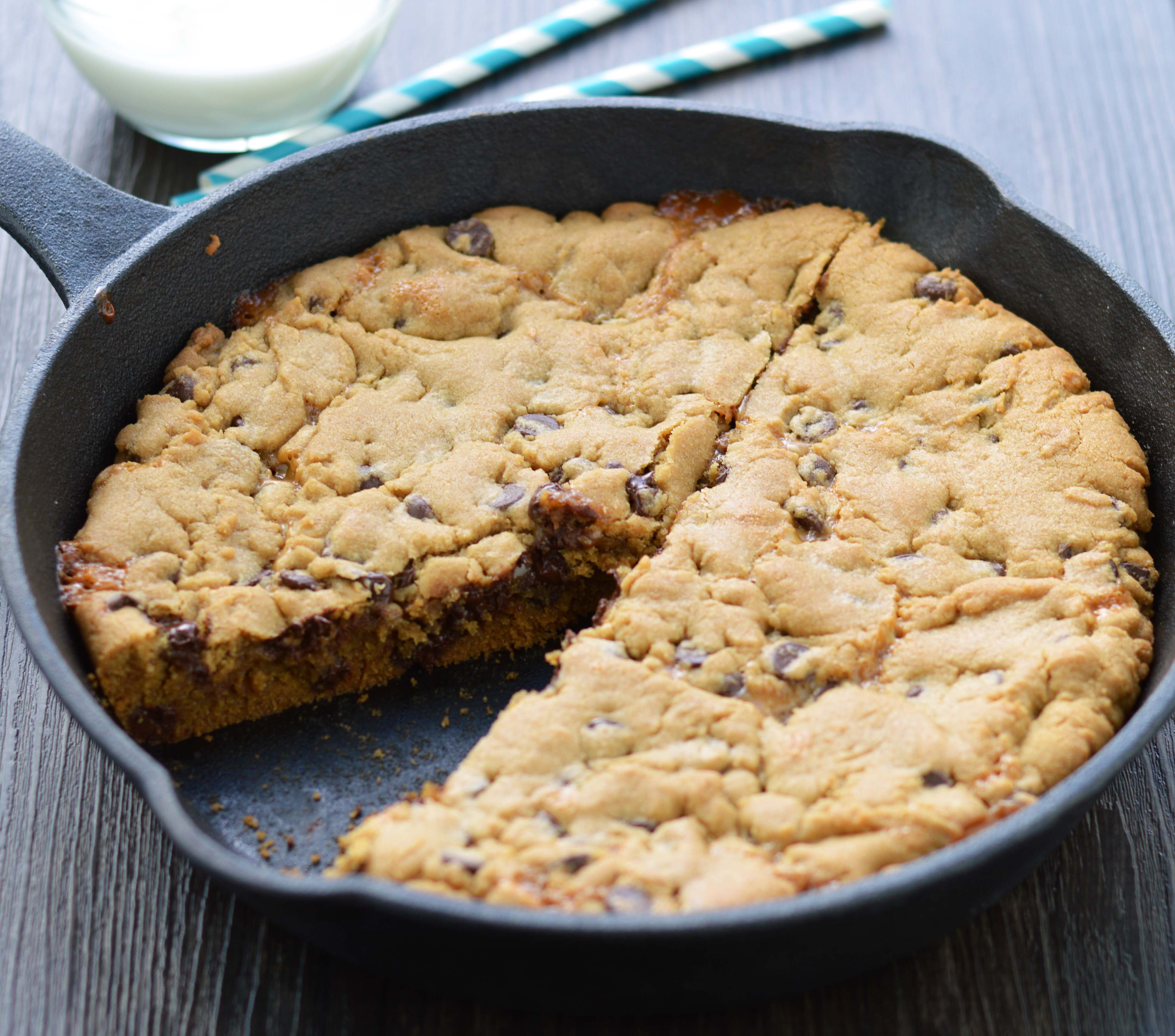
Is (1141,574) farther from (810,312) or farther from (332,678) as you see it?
(332,678)

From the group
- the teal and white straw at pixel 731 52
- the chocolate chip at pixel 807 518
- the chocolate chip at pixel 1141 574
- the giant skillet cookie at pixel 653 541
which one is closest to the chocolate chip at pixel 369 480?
the giant skillet cookie at pixel 653 541

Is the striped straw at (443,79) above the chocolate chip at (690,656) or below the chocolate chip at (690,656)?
above

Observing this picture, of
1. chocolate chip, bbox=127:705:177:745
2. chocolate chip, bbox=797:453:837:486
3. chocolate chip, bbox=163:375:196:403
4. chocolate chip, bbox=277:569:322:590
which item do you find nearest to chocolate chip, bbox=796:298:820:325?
chocolate chip, bbox=797:453:837:486

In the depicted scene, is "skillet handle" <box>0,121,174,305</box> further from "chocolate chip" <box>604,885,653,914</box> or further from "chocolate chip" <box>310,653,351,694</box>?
"chocolate chip" <box>604,885,653,914</box>

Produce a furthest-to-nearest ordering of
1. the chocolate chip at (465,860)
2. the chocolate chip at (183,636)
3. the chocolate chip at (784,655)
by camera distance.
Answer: the chocolate chip at (183,636), the chocolate chip at (784,655), the chocolate chip at (465,860)

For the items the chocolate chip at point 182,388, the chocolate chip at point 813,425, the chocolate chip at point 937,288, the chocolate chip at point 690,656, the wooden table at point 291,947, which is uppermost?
the chocolate chip at point 937,288

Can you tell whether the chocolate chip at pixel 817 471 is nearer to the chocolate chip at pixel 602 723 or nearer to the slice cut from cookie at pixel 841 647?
the slice cut from cookie at pixel 841 647
